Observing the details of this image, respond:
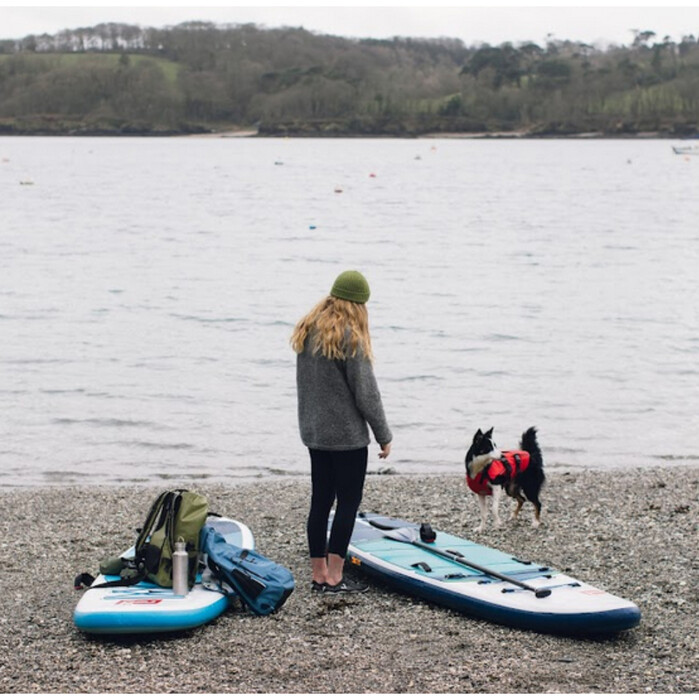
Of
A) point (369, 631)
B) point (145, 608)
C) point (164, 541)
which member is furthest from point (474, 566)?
point (145, 608)

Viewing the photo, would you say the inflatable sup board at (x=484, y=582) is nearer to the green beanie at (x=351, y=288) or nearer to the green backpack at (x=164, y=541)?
the green backpack at (x=164, y=541)

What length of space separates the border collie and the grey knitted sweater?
1863mm

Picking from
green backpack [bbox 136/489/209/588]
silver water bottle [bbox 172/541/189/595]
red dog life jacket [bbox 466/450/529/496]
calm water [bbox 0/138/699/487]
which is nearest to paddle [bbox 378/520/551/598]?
red dog life jacket [bbox 466/450/529/496]

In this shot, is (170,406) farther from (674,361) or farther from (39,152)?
(39,152)

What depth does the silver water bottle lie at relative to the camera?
7113 millimetres

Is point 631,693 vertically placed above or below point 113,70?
below

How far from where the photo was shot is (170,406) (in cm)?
1719

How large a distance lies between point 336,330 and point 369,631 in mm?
1771

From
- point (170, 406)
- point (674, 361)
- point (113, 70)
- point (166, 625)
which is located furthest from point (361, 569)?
point (113, 70)

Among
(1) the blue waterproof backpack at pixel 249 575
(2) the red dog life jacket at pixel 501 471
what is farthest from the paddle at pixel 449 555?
(1) the blue waterproof backpack at pixel 249 575

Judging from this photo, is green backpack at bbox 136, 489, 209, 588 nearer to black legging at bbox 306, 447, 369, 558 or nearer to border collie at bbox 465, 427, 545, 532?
black legging at bbox 306, 447, 369, 558

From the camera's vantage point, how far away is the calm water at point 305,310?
49.2ft

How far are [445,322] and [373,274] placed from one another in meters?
9.62

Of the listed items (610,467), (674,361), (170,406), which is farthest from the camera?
(674,361)
